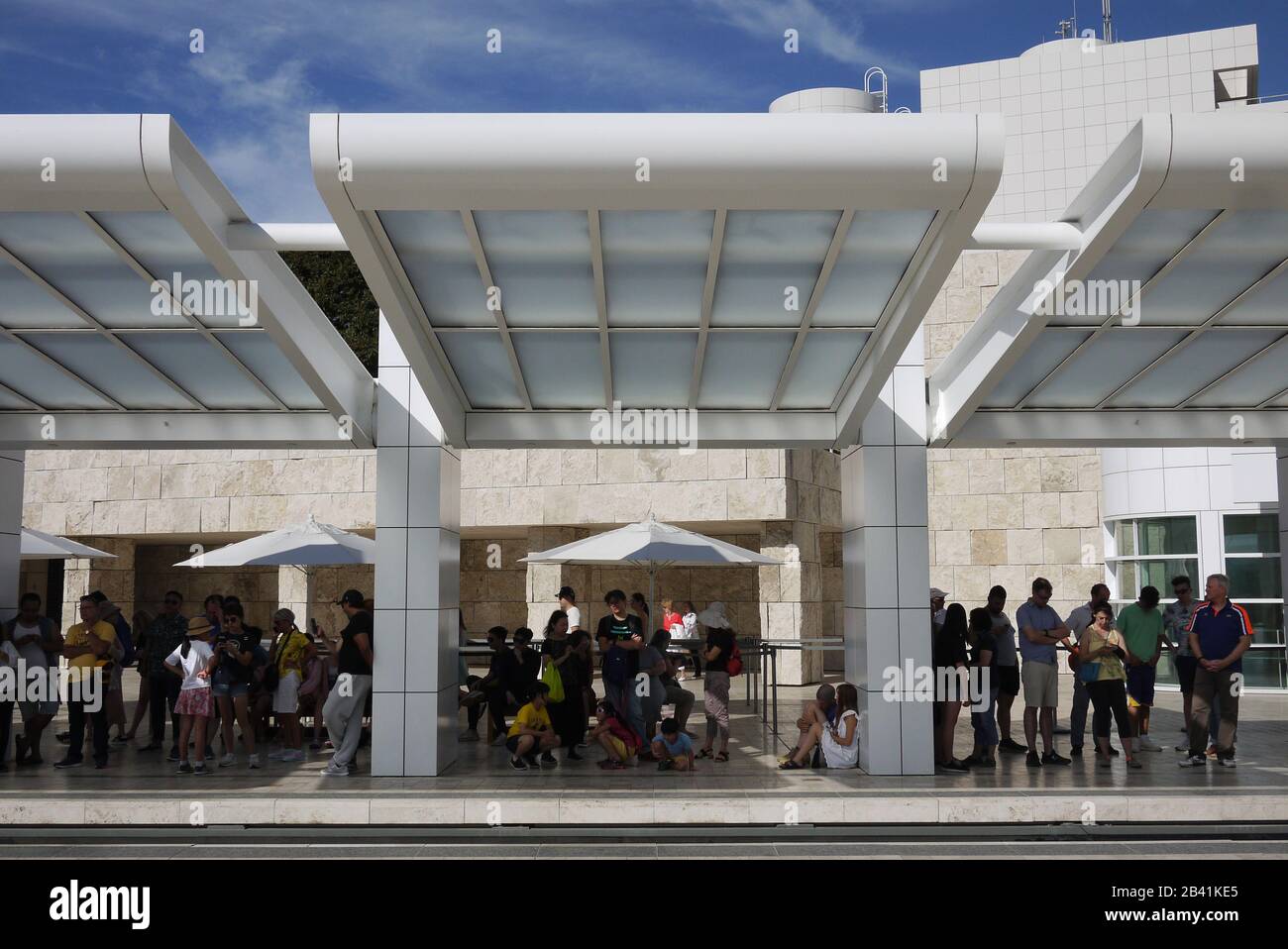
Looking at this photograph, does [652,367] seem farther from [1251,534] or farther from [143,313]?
[1251,534]

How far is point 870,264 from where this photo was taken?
32.8ft

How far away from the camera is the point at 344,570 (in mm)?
34406

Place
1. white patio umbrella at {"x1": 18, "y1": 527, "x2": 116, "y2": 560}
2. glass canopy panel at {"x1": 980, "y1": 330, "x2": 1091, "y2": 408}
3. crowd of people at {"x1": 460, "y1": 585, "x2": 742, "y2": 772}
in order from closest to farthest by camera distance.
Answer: glass canopy panel at {"x1": 980, "y1": 330, "x2": 1091, "y2": 408} < crowd of people at {"x1": 460, "y1": 585, "x2": 742, "y2": 772} < white patio umbrella at {"x1": 18, "y1": 527, "x2": 116, "y2": 560}

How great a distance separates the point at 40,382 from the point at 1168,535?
21.8m

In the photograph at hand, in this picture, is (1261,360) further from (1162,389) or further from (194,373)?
(194,373)

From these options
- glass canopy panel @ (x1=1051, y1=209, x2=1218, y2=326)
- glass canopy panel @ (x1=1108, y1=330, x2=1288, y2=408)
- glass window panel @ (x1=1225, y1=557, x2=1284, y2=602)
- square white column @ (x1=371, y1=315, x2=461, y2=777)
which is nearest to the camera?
glass canopy panel @ (x1=1051, y1=209, x2=1218, y2=326)

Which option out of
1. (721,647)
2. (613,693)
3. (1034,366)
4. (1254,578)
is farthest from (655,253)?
(1254,578)

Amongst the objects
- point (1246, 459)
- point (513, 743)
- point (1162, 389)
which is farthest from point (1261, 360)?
point (1246, 459)

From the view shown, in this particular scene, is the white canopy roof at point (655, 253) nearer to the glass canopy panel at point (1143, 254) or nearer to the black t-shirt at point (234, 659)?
the glass canopy panel at point (1143, 254)

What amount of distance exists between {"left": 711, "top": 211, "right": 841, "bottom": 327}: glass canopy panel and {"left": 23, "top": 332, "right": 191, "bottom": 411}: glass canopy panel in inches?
237

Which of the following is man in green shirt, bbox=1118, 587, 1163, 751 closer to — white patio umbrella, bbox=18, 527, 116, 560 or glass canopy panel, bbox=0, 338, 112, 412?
glass canopy panel, bbox=0, 338, 112, 412

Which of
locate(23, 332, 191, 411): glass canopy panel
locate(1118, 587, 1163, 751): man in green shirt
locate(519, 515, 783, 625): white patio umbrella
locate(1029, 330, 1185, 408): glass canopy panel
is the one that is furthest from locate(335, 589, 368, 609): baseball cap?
locate(1118, 587, 1163, 751): man in green shirt

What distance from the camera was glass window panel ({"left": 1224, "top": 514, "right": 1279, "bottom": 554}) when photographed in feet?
74.7

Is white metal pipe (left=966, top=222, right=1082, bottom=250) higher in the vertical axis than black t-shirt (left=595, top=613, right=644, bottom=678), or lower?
higher
